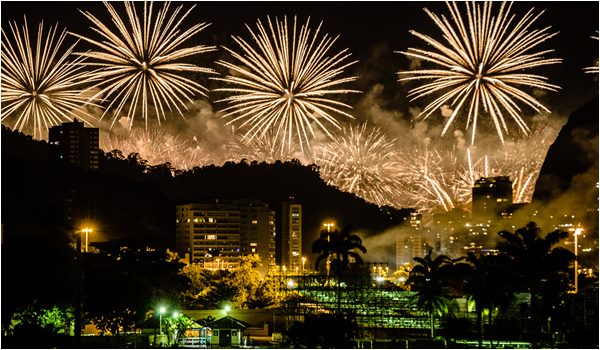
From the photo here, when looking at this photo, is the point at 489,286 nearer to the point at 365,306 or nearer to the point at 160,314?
the point at 365,306

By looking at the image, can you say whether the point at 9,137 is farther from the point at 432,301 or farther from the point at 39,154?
the point at 432,301

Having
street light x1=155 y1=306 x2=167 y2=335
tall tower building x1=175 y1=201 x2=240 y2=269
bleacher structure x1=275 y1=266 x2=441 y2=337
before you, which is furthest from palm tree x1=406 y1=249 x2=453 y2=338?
tall tower building x1=175 y1=201 x2=240 y2=269

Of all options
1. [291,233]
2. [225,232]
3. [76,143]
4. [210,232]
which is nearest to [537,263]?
[76,143]

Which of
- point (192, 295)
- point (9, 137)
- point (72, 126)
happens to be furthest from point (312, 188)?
point (192, 295)

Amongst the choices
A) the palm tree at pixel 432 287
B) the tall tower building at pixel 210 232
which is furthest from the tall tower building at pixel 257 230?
the palm tree at pixel 432 287

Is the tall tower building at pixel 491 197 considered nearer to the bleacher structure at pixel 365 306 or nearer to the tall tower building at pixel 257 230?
the tall tower building at pixel 257 230

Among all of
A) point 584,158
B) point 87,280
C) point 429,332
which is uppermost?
point 584,158

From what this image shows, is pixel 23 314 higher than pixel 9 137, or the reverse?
pixel 9 137

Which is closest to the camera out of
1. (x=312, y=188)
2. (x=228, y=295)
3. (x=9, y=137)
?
(x=228, y=295)
